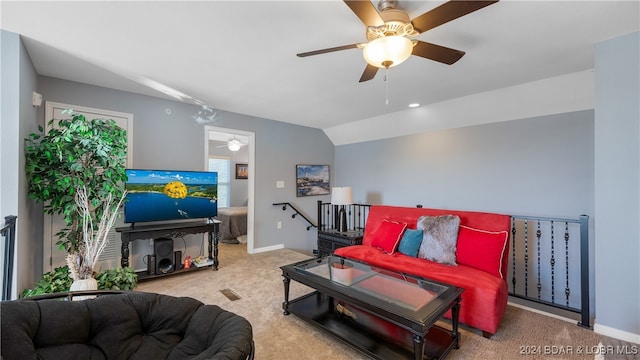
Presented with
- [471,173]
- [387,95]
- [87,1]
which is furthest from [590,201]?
[87,1]

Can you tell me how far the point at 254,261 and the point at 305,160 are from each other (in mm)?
2214

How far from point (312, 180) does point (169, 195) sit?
275cm

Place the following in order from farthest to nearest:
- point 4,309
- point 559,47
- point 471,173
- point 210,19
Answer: point 471,173 → point 559,47 → point 210,19 → point 4,309

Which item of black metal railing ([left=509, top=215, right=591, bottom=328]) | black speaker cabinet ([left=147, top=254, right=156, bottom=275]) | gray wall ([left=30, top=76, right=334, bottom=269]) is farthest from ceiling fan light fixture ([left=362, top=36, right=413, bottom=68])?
black speaker cabinet ([left=147, top=254, right=156, bottom=275])

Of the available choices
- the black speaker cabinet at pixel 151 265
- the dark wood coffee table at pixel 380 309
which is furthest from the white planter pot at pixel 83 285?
the dark wood coffee table at pixel 380 309

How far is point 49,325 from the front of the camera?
1097 mm

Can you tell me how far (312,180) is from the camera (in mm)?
5531

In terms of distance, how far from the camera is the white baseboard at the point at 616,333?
204 cm

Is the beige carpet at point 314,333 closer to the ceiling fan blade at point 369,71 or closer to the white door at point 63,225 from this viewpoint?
the white door at point 63,225

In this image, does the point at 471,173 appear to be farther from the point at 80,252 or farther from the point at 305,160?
the point at 80,252

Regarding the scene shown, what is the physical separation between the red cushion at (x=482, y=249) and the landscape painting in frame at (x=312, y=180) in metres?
3.17

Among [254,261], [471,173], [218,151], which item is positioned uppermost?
[218,151]

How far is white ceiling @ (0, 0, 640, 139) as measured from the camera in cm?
180

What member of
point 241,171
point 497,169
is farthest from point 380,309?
point 241,171
